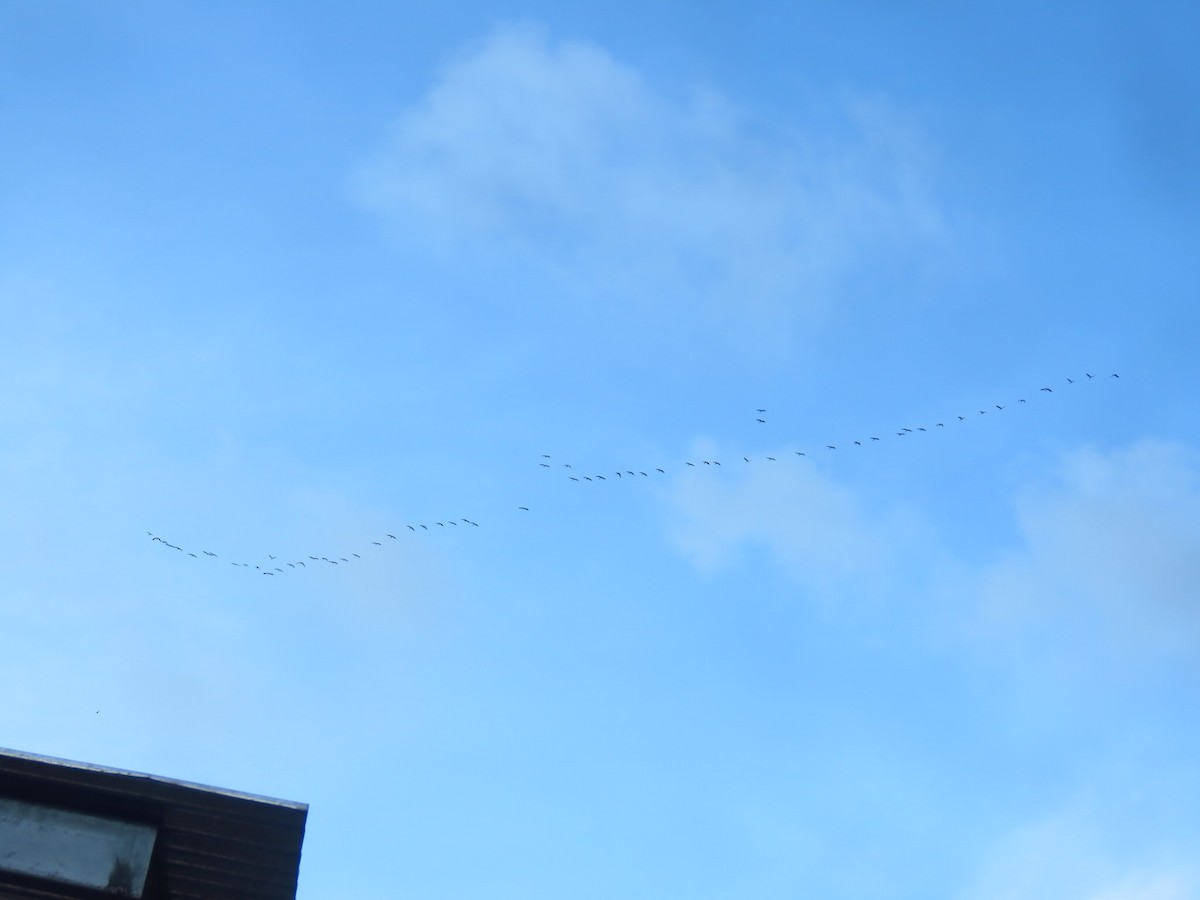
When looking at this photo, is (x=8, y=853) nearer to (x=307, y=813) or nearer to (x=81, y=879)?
(x=81, y=879)

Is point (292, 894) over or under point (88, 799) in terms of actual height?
under

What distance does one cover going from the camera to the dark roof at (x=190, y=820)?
52.6ft

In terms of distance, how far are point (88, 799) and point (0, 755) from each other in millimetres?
1244

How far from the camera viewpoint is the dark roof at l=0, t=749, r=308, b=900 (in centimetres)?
1603

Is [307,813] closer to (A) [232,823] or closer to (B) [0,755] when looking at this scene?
(A) [232,823]

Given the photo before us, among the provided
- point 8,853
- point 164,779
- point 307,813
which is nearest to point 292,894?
point 307,813

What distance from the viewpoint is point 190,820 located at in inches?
640

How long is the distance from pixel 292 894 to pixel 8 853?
357 centimetres

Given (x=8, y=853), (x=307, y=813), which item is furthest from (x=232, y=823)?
(x=8, y=853)

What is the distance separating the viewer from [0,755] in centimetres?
1602

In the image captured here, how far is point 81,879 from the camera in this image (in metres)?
15.7

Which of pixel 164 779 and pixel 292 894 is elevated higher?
pixel 164 779

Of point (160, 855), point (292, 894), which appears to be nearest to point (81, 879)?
point (160, 855)

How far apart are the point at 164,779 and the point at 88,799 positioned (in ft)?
3.35
